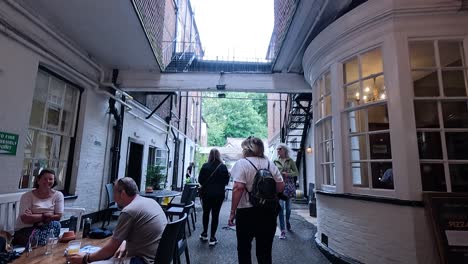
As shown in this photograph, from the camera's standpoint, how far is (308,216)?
276 inches

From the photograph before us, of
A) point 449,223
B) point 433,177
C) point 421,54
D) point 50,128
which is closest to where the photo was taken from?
point 449,223

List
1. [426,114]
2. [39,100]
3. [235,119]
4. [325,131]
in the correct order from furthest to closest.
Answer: [235,119] < [325,131] < [39,100] < [426,114]

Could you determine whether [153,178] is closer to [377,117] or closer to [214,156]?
[214,156]

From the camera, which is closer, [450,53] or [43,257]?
[43,257]

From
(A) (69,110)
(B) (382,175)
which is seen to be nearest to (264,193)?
(B) (382,175)

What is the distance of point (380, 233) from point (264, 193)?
159 cm

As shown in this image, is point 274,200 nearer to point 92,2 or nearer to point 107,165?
point 92,2

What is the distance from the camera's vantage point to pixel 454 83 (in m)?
3.05

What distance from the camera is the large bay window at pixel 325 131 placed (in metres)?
4.06

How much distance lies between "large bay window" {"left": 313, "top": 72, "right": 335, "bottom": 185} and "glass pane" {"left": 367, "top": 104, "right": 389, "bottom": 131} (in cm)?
65

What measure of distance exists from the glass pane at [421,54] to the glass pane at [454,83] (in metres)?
0.21

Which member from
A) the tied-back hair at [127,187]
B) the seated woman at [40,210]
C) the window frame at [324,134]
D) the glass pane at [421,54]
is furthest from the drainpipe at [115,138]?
Result: the glass pane at [421,54]

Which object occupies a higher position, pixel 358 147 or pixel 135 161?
pixel 358 147

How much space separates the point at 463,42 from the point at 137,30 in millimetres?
4755
